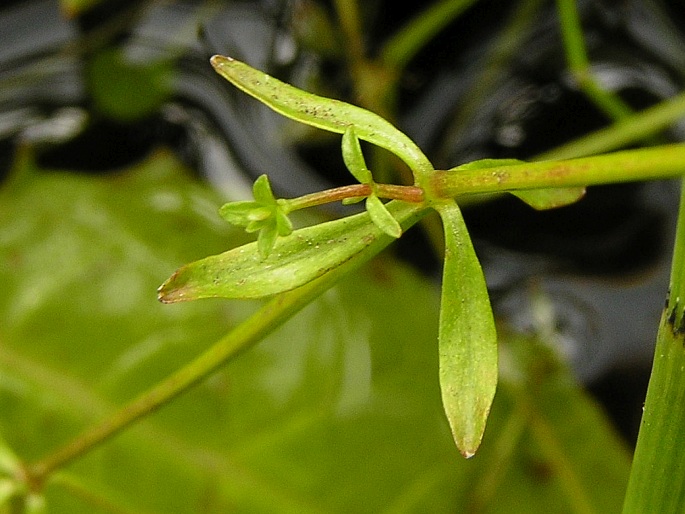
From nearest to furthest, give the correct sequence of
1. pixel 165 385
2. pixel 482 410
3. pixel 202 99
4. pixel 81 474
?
1. pixel 482 410
2. pixel 165 385
3. pixel 81 474
4. pixel 202 99

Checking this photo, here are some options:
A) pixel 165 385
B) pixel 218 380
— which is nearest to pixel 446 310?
pixel 165 385

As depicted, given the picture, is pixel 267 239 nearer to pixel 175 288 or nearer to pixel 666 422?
pixel 175 288

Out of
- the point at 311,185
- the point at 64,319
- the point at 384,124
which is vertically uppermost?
the point at 311,185

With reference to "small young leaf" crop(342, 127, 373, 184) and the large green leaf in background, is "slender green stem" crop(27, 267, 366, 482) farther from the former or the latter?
the large green leaf in background

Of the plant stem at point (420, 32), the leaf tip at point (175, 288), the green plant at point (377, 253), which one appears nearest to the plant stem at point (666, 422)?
the green plant at point (377, 253)

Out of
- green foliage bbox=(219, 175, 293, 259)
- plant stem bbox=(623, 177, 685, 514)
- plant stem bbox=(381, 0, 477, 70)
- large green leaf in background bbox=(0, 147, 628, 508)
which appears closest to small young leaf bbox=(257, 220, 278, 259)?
green foliage bbox=(219, 175, 293, 259)

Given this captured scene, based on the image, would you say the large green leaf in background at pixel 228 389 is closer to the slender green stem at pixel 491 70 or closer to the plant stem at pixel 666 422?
the slender green stem at pixel 491 70

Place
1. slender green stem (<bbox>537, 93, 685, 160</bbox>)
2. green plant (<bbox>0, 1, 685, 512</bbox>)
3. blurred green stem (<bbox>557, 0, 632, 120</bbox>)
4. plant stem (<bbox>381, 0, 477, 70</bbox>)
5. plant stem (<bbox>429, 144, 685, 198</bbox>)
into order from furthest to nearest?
1. plant stem (<bbox>381, 0, 477, 70</bbox>)
2. slender green stem (<bbox>537, 93, 685, 160</bbox>)
3. blurred green stem (<bbox>557, 0, 632, 120</bbox>)
4. green plant (<bbox>0, 1, 685, 512</bbox>)
5. plant stem (<bbox>429, 144, 685, 198</bbox>)

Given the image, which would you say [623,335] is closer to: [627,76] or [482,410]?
[627,76]
